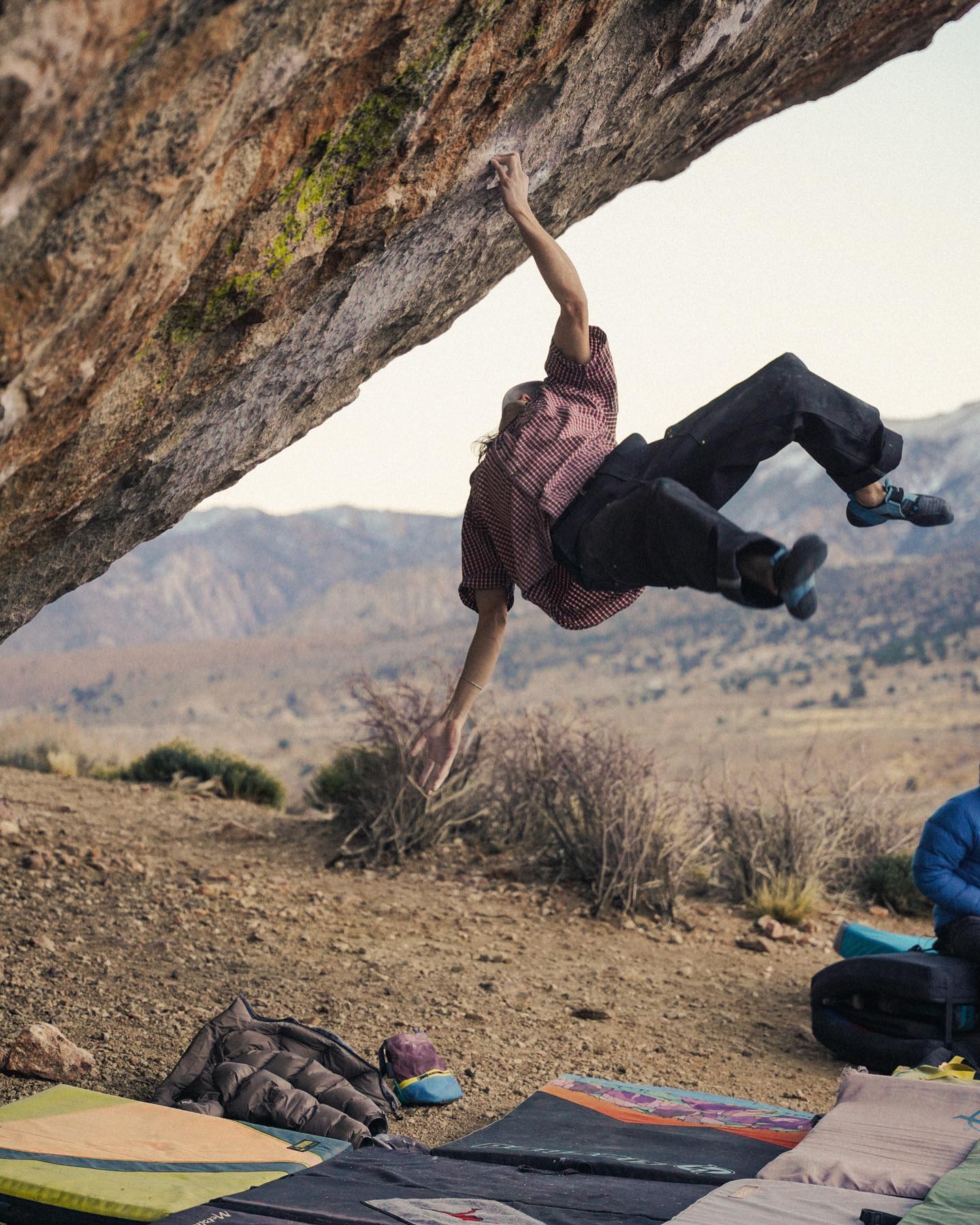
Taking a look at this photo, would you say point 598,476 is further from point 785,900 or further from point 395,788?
point 785,900

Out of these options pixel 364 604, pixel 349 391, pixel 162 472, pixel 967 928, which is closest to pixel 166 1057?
pixel 162 472

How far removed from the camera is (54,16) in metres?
1.73

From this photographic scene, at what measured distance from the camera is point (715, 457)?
3.40m

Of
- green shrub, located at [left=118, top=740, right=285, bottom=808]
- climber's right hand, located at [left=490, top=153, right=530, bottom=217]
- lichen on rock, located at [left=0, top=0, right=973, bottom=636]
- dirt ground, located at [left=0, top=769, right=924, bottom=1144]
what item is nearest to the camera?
lichen on rock, located at [left=0, top=0, right=973, bottom=636]

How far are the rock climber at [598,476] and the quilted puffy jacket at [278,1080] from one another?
4.65 feet

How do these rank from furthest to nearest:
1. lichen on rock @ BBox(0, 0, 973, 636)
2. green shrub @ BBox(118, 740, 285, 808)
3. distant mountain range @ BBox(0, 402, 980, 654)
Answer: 1. distant mountain range @ BBox(0, 402, 980, 654)
2. green shrub @ BBox(118, 740, 285, 808)
3. lichen on rock @ BBox(0, 0, 973, 636)

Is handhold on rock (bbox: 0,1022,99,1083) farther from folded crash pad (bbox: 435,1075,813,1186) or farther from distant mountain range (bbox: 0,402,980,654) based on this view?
distant mountain range (bbox: 0,402,980,654)

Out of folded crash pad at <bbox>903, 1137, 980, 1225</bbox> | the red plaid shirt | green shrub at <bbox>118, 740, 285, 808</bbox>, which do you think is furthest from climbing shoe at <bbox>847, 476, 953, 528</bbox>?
green shrub at <bbox>118, 740, 285, 808</bbox>

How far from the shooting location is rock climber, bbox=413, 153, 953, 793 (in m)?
3.23

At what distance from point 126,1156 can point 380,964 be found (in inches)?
127

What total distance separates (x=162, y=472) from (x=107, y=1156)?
93.4 inches

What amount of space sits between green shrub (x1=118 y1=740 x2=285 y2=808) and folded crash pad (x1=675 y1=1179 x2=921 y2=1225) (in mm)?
9020

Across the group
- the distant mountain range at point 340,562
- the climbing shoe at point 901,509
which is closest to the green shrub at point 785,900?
the climbing shoe at point 901,509

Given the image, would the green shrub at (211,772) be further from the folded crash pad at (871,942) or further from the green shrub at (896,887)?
the folded crash pad at (871,942)
